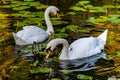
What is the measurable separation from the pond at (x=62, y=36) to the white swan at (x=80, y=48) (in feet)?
0.50

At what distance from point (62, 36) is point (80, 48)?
1420mm

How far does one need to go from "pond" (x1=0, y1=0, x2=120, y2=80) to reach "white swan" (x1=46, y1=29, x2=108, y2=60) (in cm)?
15

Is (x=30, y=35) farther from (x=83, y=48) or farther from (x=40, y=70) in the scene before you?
(x=40, y=70)

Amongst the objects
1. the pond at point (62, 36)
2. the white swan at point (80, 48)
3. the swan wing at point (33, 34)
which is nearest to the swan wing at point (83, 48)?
the white swan at point (80, 48)

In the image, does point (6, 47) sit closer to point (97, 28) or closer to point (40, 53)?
point (40, 53)

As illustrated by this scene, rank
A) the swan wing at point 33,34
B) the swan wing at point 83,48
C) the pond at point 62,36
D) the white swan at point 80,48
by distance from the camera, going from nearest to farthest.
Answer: the pond at point 62,36 → the white swan at point 80,48 → the swan wing at point 83,48 → the swan wing at point 33,34

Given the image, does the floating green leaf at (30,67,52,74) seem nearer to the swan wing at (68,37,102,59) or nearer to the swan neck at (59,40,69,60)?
the swan neck at (59,40,69,60)

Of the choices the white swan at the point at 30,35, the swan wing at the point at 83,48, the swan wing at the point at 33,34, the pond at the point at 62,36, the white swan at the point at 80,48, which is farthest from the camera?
the swan wing at the point at 33,34

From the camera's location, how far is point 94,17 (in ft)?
45.8

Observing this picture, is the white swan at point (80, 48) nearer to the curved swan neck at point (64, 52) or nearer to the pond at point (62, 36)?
the curved swan neck at point (64, 52)

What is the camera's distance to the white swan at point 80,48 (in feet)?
33.9

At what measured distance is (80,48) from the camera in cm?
1064

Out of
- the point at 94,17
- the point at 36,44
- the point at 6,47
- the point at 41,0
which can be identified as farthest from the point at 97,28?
the point at 41,0

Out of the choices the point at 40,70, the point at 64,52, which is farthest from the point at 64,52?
the point at 40,70
